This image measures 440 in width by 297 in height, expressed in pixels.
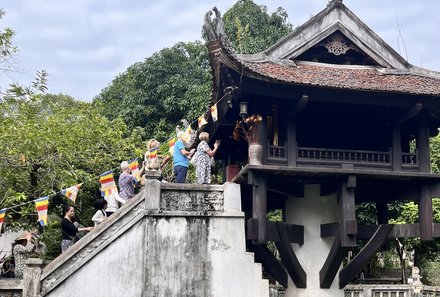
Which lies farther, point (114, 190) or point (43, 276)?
point (114, 190)

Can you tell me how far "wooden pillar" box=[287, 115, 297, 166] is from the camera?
1118cm

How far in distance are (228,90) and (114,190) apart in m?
3.18

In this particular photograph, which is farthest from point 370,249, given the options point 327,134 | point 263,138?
point 263,138

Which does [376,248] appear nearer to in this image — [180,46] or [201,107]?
[201,107]

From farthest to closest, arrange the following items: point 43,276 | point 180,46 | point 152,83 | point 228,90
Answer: point 180,46 < point 152,83 < point 228,90 < point 43,276

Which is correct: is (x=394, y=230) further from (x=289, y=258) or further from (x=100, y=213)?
(x=100, y=213)

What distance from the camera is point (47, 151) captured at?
14258mm

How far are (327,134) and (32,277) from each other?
23.0 feet

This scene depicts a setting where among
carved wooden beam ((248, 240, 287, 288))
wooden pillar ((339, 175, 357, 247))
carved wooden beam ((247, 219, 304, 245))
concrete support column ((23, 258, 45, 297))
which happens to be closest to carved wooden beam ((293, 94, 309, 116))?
wooden pillar ((339, 175, 357, 247))

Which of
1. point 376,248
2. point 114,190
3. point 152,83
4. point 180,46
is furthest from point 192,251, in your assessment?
point 180,46

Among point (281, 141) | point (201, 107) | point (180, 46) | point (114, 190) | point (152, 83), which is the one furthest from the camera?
point (180, 46)

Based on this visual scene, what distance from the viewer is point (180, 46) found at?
3080 centimetres

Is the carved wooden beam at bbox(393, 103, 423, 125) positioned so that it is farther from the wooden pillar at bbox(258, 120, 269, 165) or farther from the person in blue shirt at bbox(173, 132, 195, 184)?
the person in blue shirt at bbox(173, 132, 195, 184)

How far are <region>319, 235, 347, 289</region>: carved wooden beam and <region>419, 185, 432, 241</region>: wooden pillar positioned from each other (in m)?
1.69
